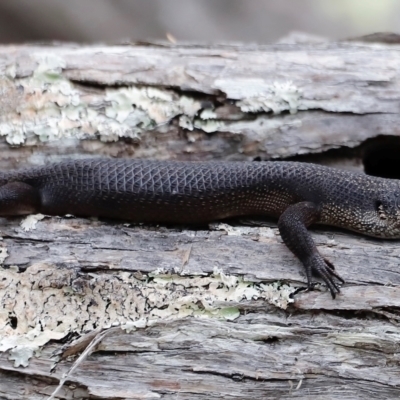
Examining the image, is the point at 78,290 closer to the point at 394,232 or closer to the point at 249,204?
the point at 249,204

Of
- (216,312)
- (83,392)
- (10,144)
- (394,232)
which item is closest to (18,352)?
(83,392)

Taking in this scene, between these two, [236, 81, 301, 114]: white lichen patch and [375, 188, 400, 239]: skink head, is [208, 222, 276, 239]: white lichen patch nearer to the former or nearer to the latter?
[375, 188, 400, 239]: skink head

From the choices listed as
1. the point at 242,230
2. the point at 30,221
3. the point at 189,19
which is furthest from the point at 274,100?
the point at 189,19

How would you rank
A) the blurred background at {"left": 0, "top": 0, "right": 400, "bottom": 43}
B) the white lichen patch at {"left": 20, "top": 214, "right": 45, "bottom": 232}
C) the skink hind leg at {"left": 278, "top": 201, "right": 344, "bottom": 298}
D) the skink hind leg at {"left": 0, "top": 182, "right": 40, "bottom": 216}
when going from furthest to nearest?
1. the blurred background at {"left": 0, "top": 0, "right": 400, "bottom": 43}
2. the skink hind leg at {"left": 0, "top": 182, "right": 40, "bottom": 216}
3. the white lichen patch at {"left": 20, "top": 214, "right": 45, "bottom": 232}
4. the skink hind leg at {"left": 278, "top": 201, "right": 344, "bottom": 298}

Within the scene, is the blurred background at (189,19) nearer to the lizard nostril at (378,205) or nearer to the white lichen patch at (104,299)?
the lizard nostril at (378,205)

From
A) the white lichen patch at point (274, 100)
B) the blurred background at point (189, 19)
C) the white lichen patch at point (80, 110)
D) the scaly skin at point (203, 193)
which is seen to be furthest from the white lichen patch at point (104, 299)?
the blurred background at point (189, 19)

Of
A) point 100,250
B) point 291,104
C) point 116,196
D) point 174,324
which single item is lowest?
point 174,324

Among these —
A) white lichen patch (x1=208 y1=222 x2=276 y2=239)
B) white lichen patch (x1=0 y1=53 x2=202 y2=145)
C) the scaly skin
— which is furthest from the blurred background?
white lichen patch (x1=208 y1=222 x2=276 y2=239)
